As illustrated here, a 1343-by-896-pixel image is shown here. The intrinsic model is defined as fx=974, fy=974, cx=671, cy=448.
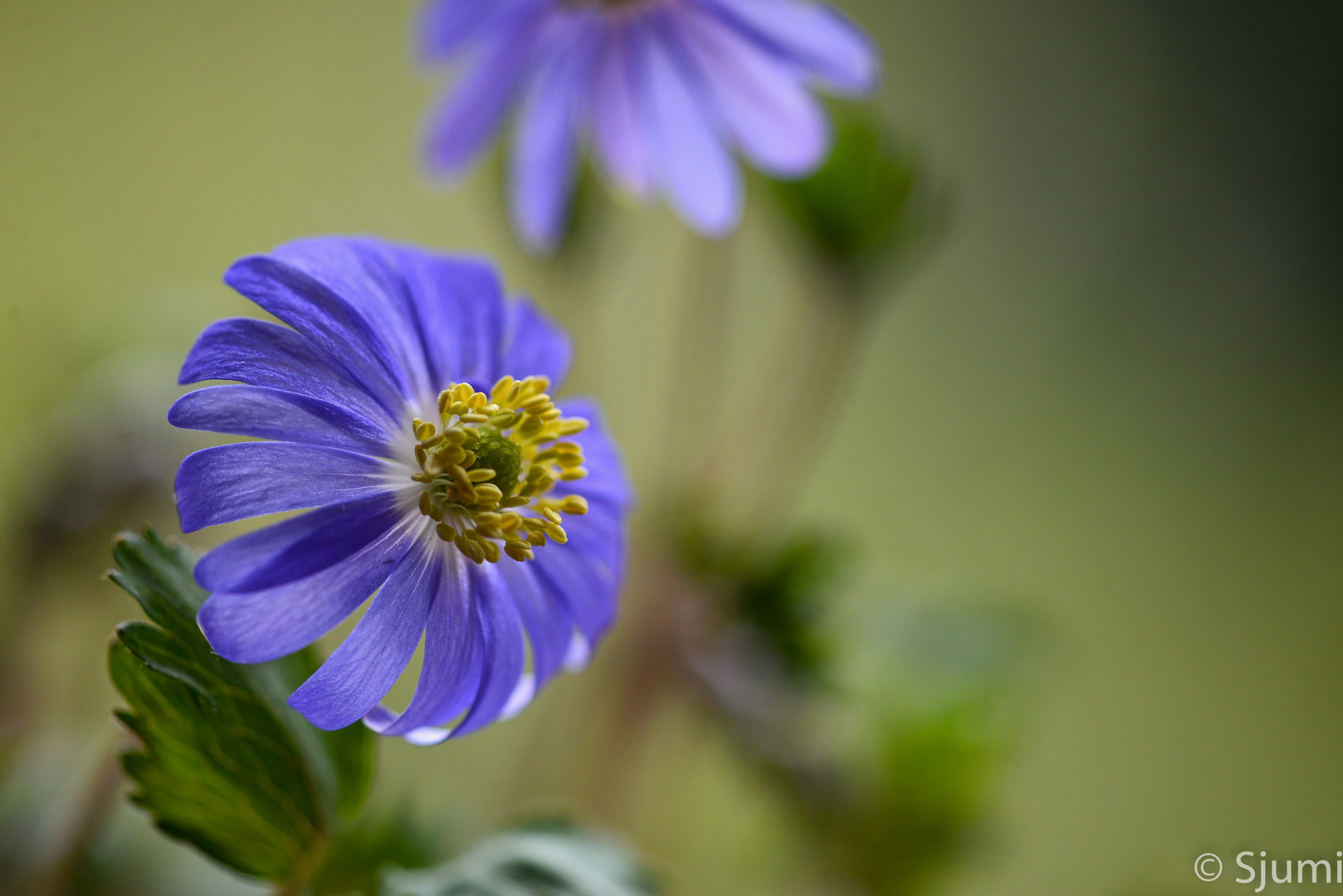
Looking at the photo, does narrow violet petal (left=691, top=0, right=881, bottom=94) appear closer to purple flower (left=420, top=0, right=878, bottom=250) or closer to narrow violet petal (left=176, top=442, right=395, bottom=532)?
purple flower (left=420, top=0, right=878, bottom=250)

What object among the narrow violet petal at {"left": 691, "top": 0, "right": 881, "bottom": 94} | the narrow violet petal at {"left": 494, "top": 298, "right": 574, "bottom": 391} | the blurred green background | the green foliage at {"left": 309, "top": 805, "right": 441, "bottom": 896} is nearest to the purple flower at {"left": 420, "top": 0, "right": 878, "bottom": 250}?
the narrow violet petal at {"left": 691, "top": 0, "right": 881, "bottom": 94}

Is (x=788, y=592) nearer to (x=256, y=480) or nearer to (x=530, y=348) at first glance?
(x=530, y=348)

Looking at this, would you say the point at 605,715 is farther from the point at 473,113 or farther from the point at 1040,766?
the point at 1040,766

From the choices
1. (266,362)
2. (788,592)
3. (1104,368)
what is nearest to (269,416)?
(266,362)

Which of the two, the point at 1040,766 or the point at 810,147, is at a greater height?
the point at 1040,766

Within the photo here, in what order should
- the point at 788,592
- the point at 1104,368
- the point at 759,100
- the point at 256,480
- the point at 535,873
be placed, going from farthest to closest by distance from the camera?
1. the point at 1104,368
2. the point at 788,592
3. the point at 759,100
4. the point at 535,873
5. the point at 256,480

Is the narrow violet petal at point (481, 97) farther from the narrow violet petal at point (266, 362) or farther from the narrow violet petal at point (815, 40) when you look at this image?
the narrow violet petal at point (266, 362)

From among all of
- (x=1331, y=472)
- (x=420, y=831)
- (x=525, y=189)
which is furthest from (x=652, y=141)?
(x=1331, y=472)
